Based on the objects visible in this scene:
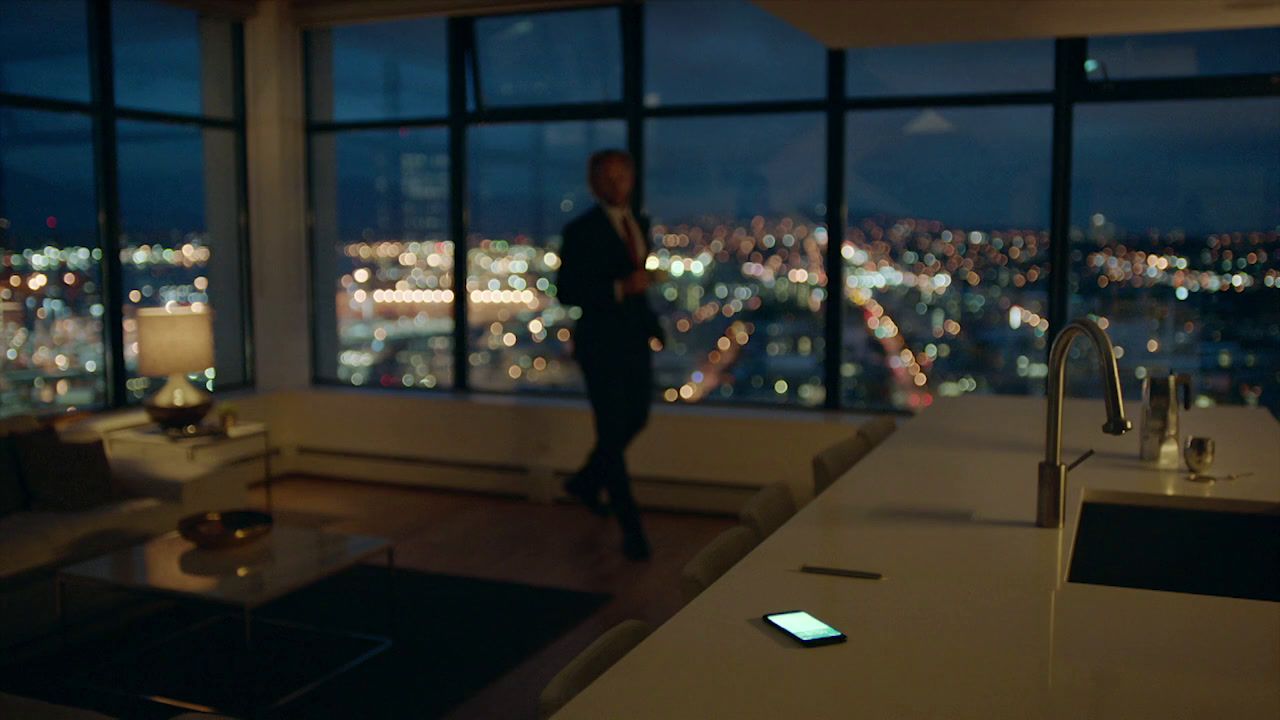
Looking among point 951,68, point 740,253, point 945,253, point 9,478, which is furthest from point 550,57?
point 9,478

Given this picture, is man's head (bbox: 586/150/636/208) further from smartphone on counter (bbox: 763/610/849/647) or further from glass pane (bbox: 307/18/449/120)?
smartphone on counter (bbox: 763/610/849/647)

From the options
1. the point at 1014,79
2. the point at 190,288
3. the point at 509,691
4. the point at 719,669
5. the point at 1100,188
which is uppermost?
the point at 1014,79

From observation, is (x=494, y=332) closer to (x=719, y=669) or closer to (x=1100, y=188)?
(x=1100, y=188)

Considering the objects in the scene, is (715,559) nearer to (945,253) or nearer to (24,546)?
(24,546)

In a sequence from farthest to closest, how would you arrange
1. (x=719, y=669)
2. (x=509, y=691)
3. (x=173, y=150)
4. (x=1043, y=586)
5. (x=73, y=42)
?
(x=173, y=150)
(x=73, y=42)
(x=509, y=691)
(x=1043, y=586)
(x=719, y=669)

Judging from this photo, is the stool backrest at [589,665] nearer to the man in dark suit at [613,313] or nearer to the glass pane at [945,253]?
the man in dark suit at [613,313]

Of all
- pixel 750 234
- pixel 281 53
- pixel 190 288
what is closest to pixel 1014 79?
pixel 750 234

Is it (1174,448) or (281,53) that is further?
(281,53)
